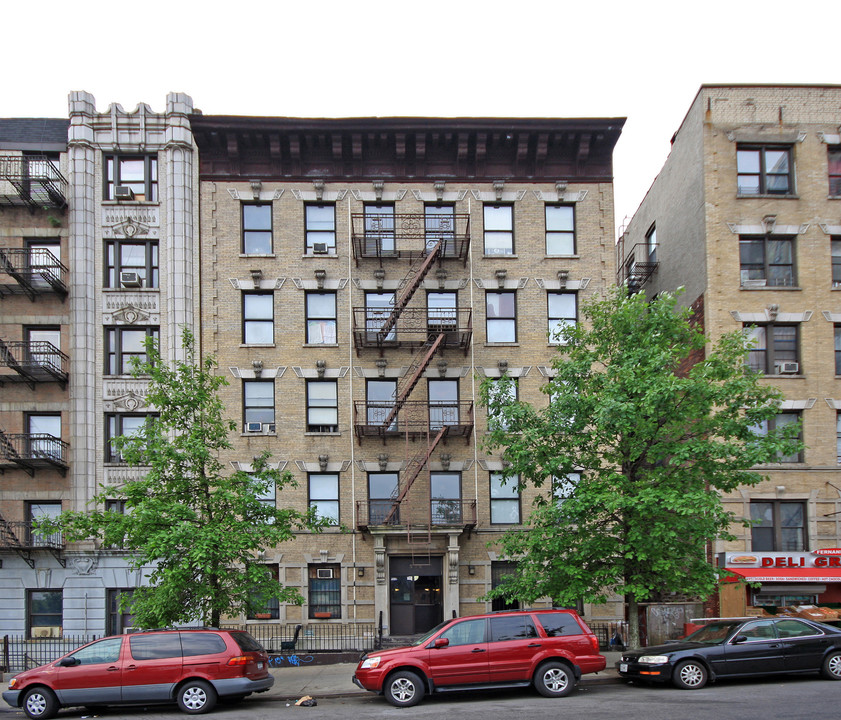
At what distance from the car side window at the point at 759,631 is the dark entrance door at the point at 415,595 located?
1059 cm

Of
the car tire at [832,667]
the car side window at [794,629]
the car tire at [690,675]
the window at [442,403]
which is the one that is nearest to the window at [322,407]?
the window at [442,403]

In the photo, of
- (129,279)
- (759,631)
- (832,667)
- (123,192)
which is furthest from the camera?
(123,192)

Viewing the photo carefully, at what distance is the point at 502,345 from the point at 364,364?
453 cm

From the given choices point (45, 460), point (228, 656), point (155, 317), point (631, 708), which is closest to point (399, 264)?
point (155, 317)

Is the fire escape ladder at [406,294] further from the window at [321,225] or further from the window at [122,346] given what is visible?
the window at [122,346]

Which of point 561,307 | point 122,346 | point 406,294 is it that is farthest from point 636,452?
point 122,346

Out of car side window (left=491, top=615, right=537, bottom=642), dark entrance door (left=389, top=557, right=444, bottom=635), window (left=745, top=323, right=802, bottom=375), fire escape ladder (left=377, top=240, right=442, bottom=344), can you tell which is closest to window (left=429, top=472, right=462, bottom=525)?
dark entrance door (left=389, top=557, right=444, bottom=635)

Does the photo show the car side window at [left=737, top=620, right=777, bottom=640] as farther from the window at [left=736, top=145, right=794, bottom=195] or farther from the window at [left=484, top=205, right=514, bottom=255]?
the window at [left=736, top=145, right=794, bottom=195]

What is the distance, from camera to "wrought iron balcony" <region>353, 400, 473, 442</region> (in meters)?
24.3

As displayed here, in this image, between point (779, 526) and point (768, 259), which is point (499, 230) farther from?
point (779, 526)

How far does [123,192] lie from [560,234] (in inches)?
569

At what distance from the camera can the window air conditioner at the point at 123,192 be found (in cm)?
2509

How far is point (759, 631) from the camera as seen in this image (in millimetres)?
15344

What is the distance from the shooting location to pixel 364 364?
25.0 metres
